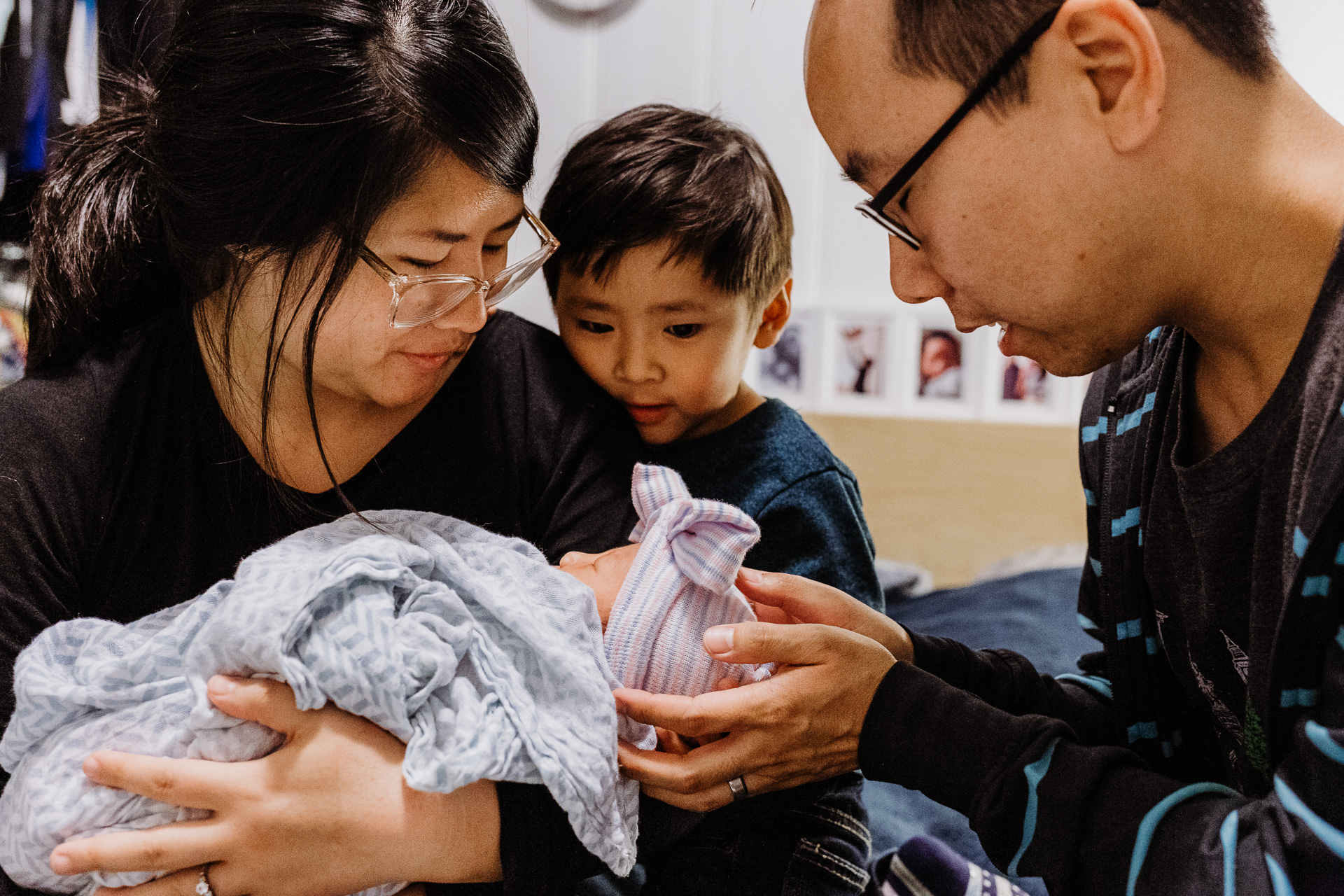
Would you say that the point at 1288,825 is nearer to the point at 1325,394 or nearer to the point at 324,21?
the point at 1325,394


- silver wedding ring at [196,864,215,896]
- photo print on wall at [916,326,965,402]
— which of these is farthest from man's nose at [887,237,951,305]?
photo print on wall at [916,326,965,402]

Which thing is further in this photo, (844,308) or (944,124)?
(844,308)

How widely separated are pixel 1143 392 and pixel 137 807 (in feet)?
3.93

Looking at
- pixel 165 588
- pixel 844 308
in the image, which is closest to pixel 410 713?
pixel 165 588

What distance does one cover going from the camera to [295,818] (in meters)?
0.90

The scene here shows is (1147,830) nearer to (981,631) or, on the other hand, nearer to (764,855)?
(764,855)

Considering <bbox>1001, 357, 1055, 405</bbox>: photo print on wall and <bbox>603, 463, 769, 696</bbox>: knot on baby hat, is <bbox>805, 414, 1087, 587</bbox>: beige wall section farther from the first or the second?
<bbox>603, 463, 769, 696</bbox>: knot on baby hat

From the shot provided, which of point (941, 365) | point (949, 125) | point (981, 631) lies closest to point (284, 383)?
point (949, 125)

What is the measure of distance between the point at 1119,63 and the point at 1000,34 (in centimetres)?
11

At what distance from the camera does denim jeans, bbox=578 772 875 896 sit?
1.17 meters

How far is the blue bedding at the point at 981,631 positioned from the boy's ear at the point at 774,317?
2.49 feet

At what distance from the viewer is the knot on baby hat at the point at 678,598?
109 cm

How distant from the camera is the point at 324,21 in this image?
1011 mm

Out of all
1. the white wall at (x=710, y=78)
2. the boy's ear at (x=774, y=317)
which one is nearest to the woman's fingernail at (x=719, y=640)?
the boy's ear at (x=774, y=317)
